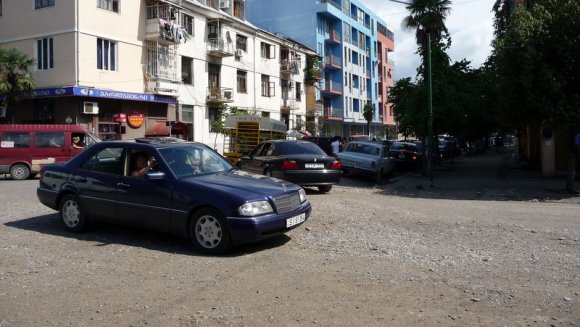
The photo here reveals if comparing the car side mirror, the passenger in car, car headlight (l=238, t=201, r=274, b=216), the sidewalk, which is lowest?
the sidewalk

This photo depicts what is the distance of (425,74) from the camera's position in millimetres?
23109

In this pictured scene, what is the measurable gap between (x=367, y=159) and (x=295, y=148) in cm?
587

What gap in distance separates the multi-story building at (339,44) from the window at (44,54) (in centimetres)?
3307

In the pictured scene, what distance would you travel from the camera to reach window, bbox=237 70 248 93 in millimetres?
39219

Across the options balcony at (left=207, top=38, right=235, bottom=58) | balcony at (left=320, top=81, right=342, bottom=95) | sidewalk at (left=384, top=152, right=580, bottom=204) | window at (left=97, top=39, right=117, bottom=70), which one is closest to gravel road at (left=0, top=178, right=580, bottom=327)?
sidewalk at (left=384, top=152, right=580, bottom=204)

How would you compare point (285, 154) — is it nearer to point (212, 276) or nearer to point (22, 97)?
point (212, 276)

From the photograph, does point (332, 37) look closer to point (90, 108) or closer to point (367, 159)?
point (90, 108)

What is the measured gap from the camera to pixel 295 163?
43.6 ft

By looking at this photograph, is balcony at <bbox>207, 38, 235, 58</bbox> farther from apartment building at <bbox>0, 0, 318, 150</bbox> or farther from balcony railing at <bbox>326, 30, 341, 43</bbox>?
balcony railing at <bbox>326, 30, 341, 43</bbox>

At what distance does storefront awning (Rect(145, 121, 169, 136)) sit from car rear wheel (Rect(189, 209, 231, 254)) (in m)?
23.6

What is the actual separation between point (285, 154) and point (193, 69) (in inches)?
867

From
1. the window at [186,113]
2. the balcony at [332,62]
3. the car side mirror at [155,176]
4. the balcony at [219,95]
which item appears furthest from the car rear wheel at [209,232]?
the balcony at [332,62]

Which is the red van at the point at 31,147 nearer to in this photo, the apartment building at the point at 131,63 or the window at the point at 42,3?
the apartment building at the point at 131,63

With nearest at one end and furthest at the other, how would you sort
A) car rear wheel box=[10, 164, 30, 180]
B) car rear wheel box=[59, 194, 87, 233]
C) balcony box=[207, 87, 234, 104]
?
car rear wheel box=[59, 194, 87, 233], car rear wheel box=[10, 164, 30, 180], balcony box=[207, 87, 234, 104]
